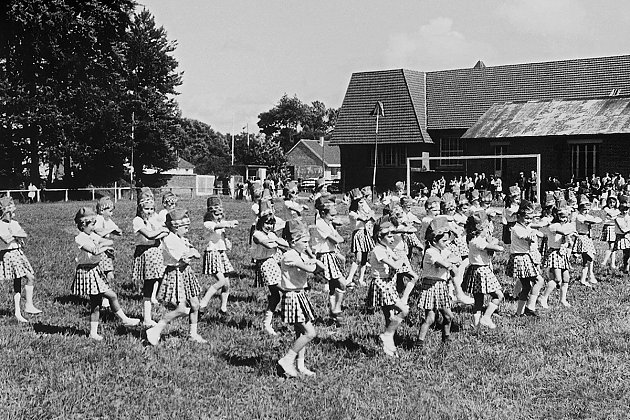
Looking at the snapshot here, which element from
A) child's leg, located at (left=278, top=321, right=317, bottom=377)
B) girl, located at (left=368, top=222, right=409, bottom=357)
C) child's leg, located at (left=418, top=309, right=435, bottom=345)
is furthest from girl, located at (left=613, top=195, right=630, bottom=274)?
child's leg, located at (left=278, top=321, right=317, bottom=377)

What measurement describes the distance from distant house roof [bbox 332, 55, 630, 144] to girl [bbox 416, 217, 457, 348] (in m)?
36.9

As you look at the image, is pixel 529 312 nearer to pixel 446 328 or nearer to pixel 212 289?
pixel 446 328

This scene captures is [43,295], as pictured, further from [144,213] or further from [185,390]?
[185,390]

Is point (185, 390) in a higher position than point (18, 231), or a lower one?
lower

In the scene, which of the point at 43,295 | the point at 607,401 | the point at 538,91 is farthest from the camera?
the point at 538,91

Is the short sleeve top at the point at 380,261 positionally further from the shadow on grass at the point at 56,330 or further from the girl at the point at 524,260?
the shadow on grass at the point at 56,330

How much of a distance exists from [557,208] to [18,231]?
871 centimetres

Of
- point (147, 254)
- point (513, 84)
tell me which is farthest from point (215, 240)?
point (513, 84)

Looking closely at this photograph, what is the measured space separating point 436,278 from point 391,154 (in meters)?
39.2

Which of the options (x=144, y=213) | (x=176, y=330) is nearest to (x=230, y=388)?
(x=176, y=330)

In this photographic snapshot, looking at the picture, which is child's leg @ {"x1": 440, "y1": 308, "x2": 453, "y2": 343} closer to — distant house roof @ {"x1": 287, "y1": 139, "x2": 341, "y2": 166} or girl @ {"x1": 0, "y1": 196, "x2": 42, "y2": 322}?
girl @ {"x1": 0, "y1": 196, "x2": 42, "y2": 322}

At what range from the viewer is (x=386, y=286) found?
9.03m

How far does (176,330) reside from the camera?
10.1 m

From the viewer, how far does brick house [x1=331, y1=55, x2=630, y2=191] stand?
146 ft
